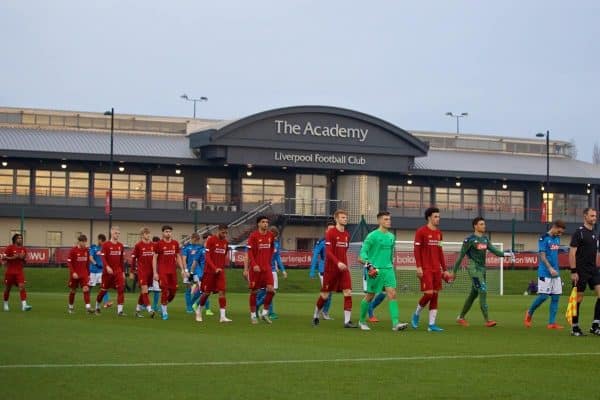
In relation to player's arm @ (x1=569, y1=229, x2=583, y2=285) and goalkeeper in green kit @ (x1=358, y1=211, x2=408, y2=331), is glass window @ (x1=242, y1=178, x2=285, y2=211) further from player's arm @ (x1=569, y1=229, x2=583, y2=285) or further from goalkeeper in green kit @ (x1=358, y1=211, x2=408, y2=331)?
player's arm @ (x1=569, y1=229, x2=583, y2=285)

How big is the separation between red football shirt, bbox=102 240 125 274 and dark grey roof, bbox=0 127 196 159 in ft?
141

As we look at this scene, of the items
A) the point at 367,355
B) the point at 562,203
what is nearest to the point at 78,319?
the point at 367,355

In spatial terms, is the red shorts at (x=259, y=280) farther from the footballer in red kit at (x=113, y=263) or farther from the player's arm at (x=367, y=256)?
the footballer in red kit at (x=113, y=263)

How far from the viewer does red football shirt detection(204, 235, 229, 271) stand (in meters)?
24.9

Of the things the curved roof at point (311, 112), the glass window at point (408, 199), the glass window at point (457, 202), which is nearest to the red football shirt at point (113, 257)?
the curved roof at point (311, 112)

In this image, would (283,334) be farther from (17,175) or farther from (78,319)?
(17,175)

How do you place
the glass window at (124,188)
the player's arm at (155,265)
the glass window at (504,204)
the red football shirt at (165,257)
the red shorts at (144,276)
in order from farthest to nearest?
1. the glass window at (504,204)
2. the glass window at (124,188)
3. the red shorts at (144,276)
4. the red football shirt at (165,257)
5. the player's arm at (155,265)

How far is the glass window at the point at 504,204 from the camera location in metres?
83.4

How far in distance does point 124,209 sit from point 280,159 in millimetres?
10818

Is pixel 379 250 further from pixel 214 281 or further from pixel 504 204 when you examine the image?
pixel 504 204

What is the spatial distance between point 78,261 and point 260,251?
24.8ft

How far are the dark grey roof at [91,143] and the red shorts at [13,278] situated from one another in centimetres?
4169

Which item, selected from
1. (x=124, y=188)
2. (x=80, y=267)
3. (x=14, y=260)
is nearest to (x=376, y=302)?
(x=80, y=267)

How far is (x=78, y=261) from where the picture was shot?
29.8m
